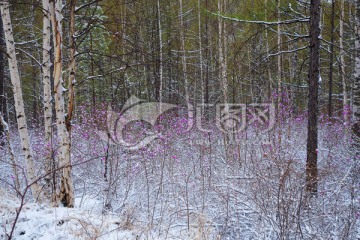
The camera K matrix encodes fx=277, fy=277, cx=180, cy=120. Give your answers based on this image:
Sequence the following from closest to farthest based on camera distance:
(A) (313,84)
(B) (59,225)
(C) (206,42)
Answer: (B) (59,225), (A) (313,84), (C) (206,42)

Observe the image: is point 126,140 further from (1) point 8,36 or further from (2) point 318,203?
(2) point 318,203

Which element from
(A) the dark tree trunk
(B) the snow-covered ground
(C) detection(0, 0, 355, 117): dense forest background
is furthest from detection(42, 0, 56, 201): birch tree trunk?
(A) the dark tree trunk

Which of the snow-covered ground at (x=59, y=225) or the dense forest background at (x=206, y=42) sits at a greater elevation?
the dense forest background at (x=206, y=42)

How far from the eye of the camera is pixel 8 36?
4.78m

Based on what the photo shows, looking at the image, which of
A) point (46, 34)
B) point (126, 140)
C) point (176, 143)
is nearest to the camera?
point (46, 34)

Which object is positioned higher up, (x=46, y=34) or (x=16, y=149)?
(x=46, y=34)

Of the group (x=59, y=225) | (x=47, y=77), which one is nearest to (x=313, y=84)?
(x=59, y=225)

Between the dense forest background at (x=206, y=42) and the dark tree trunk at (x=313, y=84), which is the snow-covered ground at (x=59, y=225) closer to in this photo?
the dense forest background at (x=206, y=42)

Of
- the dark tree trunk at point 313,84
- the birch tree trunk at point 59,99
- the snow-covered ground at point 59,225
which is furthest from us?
the dark tree trunk at point 313,84

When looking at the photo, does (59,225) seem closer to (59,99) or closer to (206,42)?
(59,99)

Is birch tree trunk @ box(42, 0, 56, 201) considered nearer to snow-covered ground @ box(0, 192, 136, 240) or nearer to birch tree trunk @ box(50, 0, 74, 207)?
birch tree trunk @ box(50, 0, 74, 207)

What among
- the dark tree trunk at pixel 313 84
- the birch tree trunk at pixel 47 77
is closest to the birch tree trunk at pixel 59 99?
the birch tree trunk at pixel 47 77

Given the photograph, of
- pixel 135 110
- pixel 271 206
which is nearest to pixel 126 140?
pixel 271 206

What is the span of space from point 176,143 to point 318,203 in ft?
15.3
